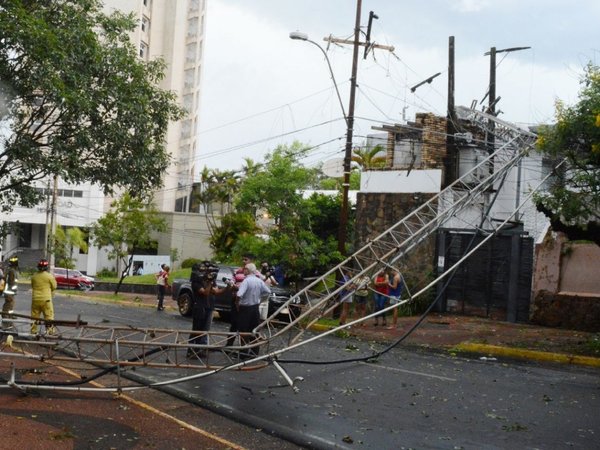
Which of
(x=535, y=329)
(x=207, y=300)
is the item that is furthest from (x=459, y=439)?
(x=535, y=329)

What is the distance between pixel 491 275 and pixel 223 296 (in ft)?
27.6

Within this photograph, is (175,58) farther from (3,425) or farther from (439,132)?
(3,425)

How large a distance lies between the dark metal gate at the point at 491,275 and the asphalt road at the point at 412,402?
758cm

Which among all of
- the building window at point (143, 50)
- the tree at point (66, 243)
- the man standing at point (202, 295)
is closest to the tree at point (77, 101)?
the man standing at point (202, 295)

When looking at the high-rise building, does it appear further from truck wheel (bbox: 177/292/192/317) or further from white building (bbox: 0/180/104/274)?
truck wheel (bbox: 177/292/192/317)

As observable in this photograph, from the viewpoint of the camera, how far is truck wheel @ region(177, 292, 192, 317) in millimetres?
24328

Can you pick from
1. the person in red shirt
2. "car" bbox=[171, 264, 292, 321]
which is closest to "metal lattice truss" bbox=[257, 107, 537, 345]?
the person in red shirt

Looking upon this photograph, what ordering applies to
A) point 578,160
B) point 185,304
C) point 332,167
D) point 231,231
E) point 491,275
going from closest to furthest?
point 578,160
point 491,275
point 185,304
point 231,231
point 332,167

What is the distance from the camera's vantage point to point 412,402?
10.4 meters

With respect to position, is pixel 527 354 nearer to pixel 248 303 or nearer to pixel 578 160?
pixel 578 160

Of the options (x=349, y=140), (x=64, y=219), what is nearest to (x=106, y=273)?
(x=64, y=219)

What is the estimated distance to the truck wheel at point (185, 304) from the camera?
79.8 feet

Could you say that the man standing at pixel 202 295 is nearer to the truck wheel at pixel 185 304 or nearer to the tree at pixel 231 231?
the truck wheel at pixel 185 304

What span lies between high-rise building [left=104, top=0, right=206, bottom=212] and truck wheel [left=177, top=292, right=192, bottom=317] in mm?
40328
